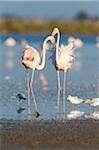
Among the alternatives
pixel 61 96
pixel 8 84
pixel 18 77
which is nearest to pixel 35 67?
pixel 61 96

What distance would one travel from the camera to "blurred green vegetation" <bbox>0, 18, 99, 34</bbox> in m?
45.1

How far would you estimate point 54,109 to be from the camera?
419 inches

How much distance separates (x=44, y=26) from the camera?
47.1 metres

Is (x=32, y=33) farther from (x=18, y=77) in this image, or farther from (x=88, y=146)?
(x=88, y=146)

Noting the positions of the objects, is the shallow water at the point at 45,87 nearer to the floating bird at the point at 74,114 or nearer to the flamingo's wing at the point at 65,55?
the floating bird at the point at 74,114

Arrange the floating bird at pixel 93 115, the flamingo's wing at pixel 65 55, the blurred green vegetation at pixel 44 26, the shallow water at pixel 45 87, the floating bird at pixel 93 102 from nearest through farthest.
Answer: the floating bird at pixel 93 115
the shallow water at pixel 45 87
the floating bird at pixel 93 102
the flamingo's wing at pixel 65 55
the blurred green vegetation at pixel 44 26

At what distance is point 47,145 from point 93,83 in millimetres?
6553

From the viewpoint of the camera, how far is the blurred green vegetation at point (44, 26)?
45125 millimetres

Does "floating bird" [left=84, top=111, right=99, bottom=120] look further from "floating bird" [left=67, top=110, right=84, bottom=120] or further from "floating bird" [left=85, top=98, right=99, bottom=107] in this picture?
"floating bird" [left=85, top=98, right=99, bottom=107]

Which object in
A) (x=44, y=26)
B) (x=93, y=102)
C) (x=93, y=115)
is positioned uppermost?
(x=44, y=26)

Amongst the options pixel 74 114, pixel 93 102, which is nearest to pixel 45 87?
pixel 93 102

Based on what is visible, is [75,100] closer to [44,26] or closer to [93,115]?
[93,115]

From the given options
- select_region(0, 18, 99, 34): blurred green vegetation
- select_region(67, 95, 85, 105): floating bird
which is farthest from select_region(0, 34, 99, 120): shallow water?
select_region(0, 18, 99, 34): blurred green vegetation

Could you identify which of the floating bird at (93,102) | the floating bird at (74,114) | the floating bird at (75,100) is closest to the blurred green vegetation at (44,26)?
the floating bird at (75,100)
